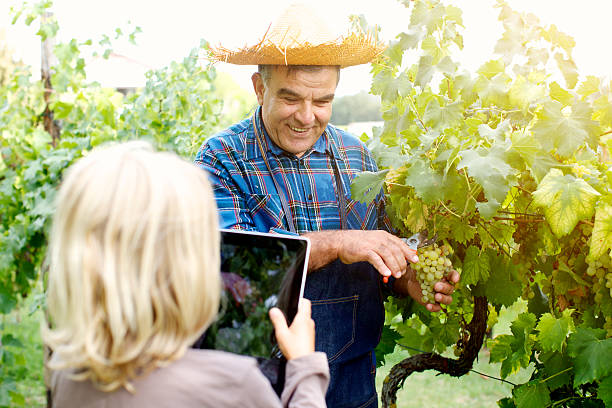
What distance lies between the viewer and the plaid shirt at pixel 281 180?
8.27 ft

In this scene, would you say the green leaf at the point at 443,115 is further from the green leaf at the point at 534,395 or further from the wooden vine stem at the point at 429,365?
the wooden vine stem at the point at 429,365

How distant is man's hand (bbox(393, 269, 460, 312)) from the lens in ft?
7.38

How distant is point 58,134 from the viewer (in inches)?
204

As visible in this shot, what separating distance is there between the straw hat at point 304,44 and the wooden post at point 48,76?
2.93m

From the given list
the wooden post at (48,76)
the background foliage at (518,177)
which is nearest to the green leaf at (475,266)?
the background foliage at (518,177)

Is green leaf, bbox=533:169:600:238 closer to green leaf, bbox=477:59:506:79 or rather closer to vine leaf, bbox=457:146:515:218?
vine leaf, bbox=457:146:515:218

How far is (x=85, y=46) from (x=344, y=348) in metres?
3.48

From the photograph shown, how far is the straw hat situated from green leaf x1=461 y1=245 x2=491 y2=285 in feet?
2.88

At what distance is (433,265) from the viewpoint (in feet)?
7.23

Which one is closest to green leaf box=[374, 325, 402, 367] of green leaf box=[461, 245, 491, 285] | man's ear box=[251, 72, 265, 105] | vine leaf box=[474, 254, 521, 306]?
vine leaf box=[474, 254, 521, 306]

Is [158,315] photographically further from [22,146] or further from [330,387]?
[22,146]

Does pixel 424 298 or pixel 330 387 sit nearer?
pixel 424 298

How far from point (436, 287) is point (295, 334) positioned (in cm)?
77

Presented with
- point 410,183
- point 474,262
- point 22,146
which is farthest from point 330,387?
point 22,146
